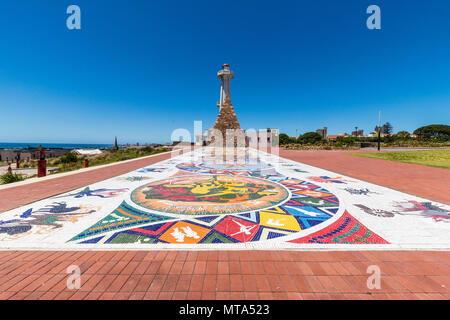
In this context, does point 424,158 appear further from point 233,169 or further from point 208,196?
point 208,196

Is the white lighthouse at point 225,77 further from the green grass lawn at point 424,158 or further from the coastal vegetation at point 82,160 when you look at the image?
the green grass lawn at point 424,158

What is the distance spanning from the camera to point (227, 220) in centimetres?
351

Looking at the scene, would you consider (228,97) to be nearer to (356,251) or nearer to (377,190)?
(377,190)

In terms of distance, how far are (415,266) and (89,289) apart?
362 centimetres

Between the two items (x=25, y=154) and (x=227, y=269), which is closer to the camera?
(x=227, y=269)

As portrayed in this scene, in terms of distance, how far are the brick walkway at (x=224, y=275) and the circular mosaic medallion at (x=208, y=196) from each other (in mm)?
1592

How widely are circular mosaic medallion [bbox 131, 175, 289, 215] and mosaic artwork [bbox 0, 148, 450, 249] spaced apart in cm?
2

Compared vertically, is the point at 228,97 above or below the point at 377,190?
above

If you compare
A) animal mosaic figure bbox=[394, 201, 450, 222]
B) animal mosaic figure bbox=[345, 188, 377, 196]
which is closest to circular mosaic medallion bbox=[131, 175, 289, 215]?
animal mosaic figure bbox=[345, 188, 377, 196]

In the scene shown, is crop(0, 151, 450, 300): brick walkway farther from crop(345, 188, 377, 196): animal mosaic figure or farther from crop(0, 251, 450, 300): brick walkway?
crop(345, 188, 377, 196): animal mosaic figure

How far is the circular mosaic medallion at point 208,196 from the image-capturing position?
163 inches

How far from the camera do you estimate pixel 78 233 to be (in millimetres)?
2967

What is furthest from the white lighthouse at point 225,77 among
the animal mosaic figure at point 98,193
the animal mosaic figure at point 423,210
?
the animal mosaic figure at point 423,210
